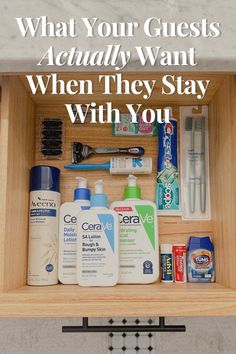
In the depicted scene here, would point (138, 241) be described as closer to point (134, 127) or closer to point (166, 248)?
point (166, 248)

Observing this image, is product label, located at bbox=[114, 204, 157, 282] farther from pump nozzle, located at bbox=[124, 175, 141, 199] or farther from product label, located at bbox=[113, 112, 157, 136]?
product label, located at bbox=[113, 112, 157, 136]

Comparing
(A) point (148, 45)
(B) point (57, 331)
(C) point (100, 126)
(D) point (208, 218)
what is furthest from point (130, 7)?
(B) point (57, 331)

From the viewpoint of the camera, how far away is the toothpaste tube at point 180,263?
78 cm

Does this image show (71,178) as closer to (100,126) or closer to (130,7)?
(100,126)

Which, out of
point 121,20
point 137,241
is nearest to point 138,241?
point 137,241

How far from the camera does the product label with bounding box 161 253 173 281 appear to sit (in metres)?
0.78

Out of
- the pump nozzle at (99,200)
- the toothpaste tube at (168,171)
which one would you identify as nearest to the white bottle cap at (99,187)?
the pump nozzle at (99,200)

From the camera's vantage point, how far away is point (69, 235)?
77cm

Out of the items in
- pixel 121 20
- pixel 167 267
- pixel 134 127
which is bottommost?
pixel 167 267

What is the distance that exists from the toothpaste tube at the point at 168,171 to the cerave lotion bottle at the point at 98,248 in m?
0.12

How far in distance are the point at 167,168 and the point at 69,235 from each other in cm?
22

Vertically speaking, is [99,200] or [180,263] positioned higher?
[99,200]

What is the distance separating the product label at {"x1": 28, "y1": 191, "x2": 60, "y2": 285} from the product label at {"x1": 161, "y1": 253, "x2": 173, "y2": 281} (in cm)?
19

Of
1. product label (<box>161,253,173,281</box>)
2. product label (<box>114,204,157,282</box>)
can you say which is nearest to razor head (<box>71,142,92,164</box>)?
product label (<box>114,204,157,282</box>)
